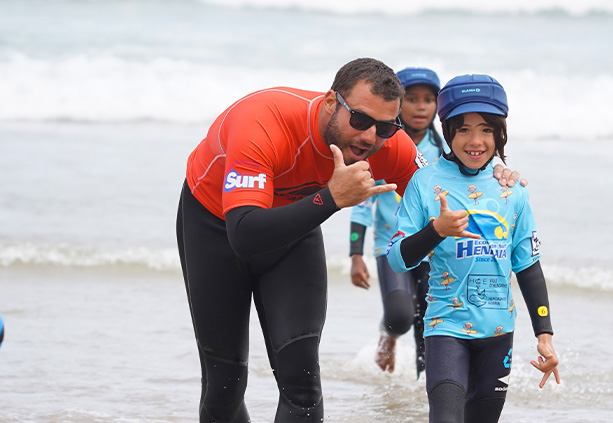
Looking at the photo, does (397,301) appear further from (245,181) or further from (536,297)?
(245,181)

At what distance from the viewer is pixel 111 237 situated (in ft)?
34.0

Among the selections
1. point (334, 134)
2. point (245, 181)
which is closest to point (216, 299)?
point (245, 181)

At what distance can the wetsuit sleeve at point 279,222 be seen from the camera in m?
3.51

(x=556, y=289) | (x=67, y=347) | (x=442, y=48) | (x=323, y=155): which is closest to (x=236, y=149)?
(x=323, y=155)

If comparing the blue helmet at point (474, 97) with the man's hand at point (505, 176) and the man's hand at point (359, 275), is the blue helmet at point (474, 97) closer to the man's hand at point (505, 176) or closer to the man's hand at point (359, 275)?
the man's hand at point (505, 176)

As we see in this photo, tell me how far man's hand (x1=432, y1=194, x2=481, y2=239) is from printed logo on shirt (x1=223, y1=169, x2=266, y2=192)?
681 mm

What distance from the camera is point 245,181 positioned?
367 centimetres

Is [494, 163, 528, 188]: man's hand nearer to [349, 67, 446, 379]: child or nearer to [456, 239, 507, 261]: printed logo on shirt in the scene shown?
[456, 239, 507, 261]: printed logo on shirt

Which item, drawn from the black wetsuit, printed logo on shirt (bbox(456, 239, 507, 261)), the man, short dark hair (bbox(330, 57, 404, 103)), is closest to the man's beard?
the man

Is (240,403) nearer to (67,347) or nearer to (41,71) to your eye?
(67,347)

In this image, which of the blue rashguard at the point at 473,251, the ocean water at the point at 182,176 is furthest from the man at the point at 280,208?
the ocean water at the point at 182,176

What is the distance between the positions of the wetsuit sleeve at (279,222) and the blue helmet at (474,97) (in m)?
0.77

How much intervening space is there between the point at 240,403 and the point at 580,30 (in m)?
23.3

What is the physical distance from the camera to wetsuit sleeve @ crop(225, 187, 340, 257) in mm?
3512
